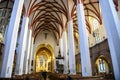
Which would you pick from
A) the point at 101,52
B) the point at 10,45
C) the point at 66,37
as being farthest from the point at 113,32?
the point at 66,37

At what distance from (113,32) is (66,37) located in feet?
46.3

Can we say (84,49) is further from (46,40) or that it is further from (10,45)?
(46,40)

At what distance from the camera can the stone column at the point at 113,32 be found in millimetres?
4660

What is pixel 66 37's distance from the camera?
19.1 m

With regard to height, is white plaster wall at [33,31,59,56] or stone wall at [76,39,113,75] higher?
white plaster wall at [33,31,59,56]

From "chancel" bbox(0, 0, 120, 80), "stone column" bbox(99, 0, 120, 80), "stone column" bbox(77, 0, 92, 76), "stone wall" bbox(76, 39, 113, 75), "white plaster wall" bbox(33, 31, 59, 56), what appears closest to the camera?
"stone column" bbox(99, 0, 120, 80)

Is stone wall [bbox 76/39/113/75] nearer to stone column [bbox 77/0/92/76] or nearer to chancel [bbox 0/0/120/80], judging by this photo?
chancel [bbox 0/0/120/80]

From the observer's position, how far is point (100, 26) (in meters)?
17.4

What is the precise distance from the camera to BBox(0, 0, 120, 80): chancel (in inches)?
223

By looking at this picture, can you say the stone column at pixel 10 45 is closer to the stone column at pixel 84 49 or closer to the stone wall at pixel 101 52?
the stone column at pixel 84 49

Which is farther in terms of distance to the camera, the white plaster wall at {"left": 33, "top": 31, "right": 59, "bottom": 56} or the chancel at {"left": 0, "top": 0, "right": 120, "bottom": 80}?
the white plaster wall at {"left": 33, "top": 31, "right": 59, "bottom": 56}

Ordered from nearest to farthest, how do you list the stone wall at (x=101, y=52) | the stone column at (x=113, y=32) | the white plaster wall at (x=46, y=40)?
the stone column at (x=113, y=32), the stone wall at (x=101, y=52), the white plaster wall at (x=46, y=40)

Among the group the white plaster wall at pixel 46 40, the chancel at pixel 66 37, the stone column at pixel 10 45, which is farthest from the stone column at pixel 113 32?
the white plaster wall at pixel 46 40

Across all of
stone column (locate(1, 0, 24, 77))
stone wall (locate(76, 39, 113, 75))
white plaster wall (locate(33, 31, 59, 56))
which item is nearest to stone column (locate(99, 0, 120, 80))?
stone column (locate(1, 0, 24, 77))
